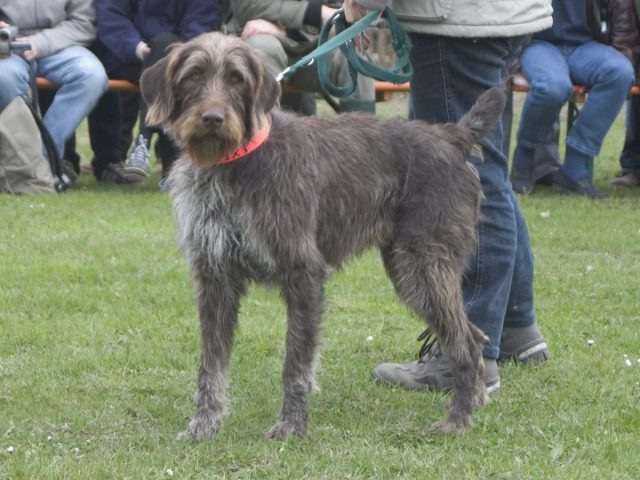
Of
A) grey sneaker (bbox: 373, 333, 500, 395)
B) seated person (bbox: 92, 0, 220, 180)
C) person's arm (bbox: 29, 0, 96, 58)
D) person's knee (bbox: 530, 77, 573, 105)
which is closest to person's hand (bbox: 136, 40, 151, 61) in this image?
seated person (bbox: 92, 0, 220, 180)

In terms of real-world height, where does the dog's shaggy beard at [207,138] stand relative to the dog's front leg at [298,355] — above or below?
above

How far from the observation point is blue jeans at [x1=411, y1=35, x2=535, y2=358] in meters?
5.01

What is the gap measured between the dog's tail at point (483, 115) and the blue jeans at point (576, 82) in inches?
207

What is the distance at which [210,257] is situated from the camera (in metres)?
4.64

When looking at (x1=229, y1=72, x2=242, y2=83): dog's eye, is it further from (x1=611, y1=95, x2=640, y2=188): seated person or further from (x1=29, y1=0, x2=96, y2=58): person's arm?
(x1=611, y1=95, x2=640, y2=188): seated person

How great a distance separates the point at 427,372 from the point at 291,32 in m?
4.96

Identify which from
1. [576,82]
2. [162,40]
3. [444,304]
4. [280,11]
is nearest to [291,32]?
[280,11]

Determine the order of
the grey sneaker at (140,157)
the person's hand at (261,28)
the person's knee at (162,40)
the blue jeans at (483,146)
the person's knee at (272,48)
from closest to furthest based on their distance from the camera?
the blue jeans at (483,146) < the person's knee at (272,48) < the person's hand at (261,28) < the person's knee at (162,40) < the grey sneaker at (140,157)

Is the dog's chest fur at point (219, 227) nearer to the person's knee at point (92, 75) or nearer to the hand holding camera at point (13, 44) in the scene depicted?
the hand holding camera at point (13, 44)

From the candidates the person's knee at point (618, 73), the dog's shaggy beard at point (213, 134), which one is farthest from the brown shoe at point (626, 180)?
the dog's shaggy beard at point (213, 134)

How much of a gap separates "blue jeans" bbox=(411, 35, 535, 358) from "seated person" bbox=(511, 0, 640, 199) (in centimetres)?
490

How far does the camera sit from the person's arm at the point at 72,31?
395 inches

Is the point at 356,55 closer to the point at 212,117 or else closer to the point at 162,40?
the point at 212,117

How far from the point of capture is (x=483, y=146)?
5.16 m
